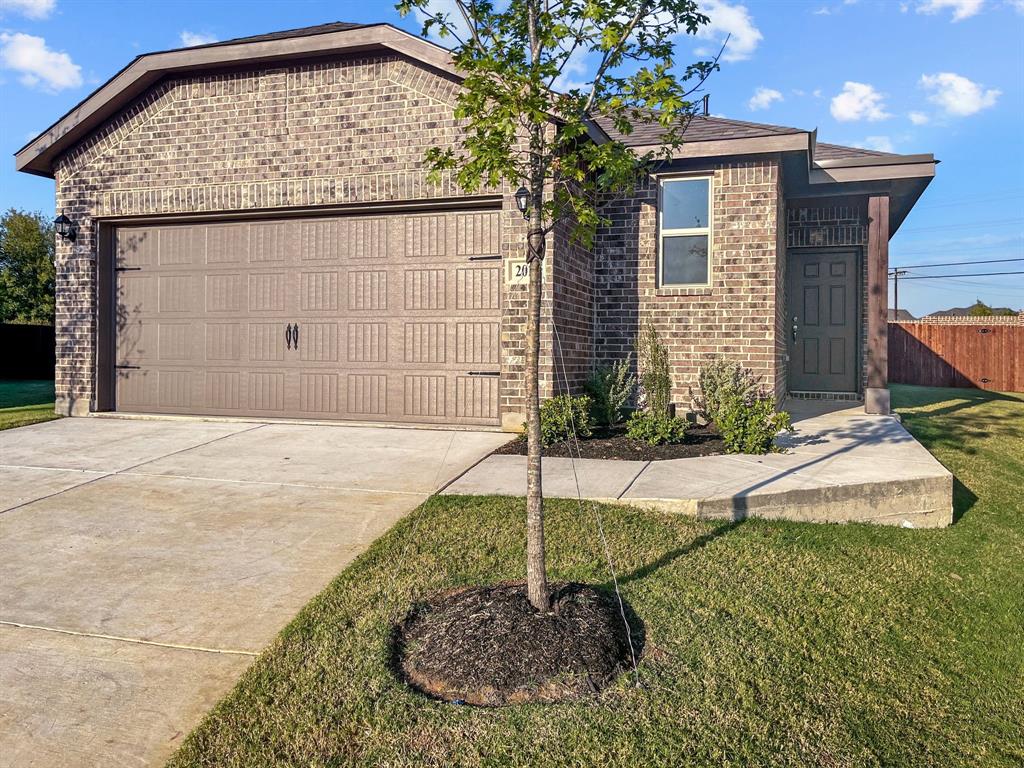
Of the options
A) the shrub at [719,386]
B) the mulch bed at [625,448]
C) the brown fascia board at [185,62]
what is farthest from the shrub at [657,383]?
the brown fascia board at [185,62]

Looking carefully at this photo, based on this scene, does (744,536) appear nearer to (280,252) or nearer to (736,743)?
(736,743)

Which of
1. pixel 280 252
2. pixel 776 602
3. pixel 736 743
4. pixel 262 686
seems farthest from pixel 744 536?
pixel 280 252

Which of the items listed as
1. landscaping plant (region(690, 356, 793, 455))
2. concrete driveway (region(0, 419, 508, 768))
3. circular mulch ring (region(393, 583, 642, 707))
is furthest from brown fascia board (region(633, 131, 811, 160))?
circular mulch ring (region(393, 583, 642, 707))

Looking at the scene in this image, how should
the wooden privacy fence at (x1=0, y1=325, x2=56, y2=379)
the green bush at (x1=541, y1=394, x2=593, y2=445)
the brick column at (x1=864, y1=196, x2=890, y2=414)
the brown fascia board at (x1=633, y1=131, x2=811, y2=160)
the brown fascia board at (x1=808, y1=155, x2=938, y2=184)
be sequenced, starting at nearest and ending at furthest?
the green bush at (x1=541, y1=394, x2=593, y2=445) → the brown fascia board at (x1=633, y1=131, x2=811, y2=160) → the brown fascia board at (x1=808, y1=155, x2=938, y2=184) → the brick column at (x1=864, y1=196, x2=890, y2=414) → the wooden privacy fence at (x1=0, y1=325, x2=56, y2=379)

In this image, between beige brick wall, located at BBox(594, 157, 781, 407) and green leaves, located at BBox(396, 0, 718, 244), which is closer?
green leaves, located at BBox(396, 0, 718, 244)

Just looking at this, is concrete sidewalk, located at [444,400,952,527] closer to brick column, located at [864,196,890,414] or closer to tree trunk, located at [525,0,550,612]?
tree trunk, located at [525,0,550,612]

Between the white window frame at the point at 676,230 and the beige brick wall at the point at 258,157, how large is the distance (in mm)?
2183

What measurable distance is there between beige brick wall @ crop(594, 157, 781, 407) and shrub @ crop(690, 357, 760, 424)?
132mm

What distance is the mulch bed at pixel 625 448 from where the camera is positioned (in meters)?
6.57

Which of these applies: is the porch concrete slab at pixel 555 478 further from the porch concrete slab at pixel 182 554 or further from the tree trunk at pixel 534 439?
the tree trunk at pixel 534 439

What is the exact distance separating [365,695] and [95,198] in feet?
30.0

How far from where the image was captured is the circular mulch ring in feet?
9.08

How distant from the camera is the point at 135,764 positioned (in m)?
2.34

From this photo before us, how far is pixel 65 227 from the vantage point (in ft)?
30.6
